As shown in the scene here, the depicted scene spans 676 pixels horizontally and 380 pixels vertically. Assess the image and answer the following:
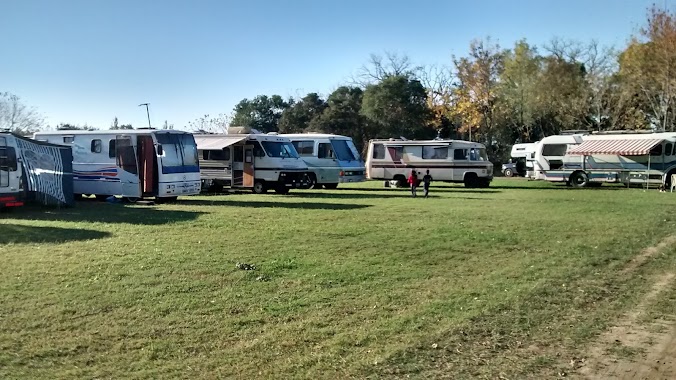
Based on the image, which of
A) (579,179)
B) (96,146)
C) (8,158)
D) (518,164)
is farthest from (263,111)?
(8,158)

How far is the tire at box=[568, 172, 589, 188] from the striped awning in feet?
3.72

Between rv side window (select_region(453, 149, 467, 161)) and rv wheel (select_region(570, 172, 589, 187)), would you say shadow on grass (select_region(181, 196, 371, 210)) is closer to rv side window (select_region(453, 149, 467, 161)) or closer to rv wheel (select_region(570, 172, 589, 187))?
rv side window (select_region(453, 149, 467, 161))

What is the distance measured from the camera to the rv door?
67.6 ft

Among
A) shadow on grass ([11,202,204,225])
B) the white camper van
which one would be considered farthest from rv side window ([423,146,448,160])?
the white camper van

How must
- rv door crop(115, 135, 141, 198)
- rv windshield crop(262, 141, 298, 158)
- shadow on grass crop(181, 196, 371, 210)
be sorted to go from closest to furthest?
shadow on grass crop(181, 196, 371, 210) < rv door crop(115, 135, 141, 198) < rv windshield crop(262, 141, 298, 158)

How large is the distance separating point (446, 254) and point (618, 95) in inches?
1658

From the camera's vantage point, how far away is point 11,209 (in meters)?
17.7

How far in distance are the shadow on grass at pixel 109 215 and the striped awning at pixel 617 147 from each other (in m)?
22.2

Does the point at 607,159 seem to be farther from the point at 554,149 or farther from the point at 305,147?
the point at 305,147

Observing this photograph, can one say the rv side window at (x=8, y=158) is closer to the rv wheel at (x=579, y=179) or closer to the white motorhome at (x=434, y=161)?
the white motorhome at (x=434, y=161)

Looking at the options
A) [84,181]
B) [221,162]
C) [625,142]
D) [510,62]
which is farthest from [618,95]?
[84,181]

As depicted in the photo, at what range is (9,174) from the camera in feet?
54.2

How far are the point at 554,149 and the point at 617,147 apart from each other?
11.6ft

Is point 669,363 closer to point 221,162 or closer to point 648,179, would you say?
point 221,162
